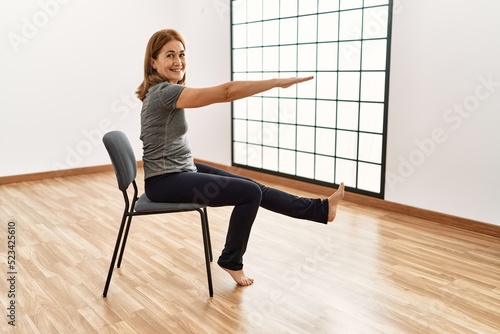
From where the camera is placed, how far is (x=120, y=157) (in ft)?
6.91

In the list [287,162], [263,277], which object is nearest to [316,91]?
[287,162]

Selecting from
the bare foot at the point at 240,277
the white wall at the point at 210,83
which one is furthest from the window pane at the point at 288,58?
the bare foot at the point at 240,277

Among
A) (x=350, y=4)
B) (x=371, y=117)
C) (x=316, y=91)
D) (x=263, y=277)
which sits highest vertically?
(x=350, y=4)

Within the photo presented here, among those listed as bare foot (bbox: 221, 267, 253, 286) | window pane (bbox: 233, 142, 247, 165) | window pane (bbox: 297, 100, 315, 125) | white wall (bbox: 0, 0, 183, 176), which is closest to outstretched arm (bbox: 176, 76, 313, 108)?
bare foot (bbox: 221, 267, 253, 286)

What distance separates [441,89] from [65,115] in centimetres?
351

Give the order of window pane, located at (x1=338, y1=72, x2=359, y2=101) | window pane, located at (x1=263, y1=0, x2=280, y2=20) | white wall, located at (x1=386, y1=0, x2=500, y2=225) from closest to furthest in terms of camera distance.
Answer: white wall, located at (x1=386, y1=0, x2=500, y2=225)
window pane, located at (x1=338, y1=72, x2=359, y2=101)
window pane, located at (x1=263, y1=0, x2=280, y2=20)

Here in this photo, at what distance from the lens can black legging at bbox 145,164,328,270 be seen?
2113 mm

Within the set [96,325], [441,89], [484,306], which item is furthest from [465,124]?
[96,325]

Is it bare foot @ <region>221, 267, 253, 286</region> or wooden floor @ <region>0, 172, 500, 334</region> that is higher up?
bare foot @ <region>221, 267, 253, 286</region>

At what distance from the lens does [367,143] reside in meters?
3.78

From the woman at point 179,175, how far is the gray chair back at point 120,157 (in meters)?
0.09

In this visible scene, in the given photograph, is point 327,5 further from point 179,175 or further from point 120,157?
point 120,157

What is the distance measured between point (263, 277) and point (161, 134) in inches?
34.2

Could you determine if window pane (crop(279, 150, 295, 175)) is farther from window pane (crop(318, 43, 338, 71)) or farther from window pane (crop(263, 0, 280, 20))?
window pane (crop(263, 0, 280, 20))
